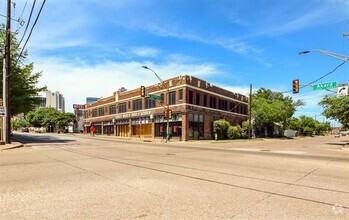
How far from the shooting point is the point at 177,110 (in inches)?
1676

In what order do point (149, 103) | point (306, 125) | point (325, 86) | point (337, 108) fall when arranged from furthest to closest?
point (306, 125), point (149, 103), point (337, 108), point (325, 86)

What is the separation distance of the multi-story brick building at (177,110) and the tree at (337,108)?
16.9 meters

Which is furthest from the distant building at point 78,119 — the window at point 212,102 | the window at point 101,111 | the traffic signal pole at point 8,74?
the traffic signal pole at point 8,74

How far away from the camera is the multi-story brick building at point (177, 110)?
42353 mm

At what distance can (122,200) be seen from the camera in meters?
6.27

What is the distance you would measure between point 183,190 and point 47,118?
101860 millimetres

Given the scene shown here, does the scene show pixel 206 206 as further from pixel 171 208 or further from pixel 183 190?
pixel 183 190

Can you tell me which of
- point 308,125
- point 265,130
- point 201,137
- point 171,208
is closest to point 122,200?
point 171,208

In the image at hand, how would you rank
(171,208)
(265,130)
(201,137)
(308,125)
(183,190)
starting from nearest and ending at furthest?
(171,208) → (183,190) → (201,137) → (265,130) → (308,125)

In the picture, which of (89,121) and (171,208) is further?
(89,121)

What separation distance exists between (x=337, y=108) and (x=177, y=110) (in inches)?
831

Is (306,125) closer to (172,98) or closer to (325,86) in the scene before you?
(172,98)

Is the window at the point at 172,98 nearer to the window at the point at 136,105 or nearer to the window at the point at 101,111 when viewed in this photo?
the window at the point at 136,105

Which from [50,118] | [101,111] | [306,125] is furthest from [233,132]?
[306,125]
